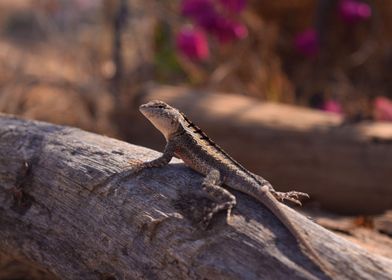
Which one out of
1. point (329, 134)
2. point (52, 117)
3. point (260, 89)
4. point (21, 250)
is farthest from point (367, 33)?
point (21, 250)

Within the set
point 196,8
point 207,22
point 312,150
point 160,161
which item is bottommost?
point 160,161

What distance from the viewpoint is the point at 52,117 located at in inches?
314

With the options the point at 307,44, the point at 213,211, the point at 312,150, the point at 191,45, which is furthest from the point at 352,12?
the point at 213,211

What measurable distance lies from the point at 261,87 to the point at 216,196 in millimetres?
5412

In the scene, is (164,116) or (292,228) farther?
(164,116)

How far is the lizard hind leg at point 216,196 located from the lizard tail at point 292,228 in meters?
0.16

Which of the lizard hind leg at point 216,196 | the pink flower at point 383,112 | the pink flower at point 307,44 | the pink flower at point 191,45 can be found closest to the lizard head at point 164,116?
the lizard hind leg at point 216,196

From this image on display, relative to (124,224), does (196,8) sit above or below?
above

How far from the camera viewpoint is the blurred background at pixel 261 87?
612 cm

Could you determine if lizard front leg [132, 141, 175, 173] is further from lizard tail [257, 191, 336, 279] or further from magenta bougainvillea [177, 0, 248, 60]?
magenta bougainvillea [177, 0, 248, 60]

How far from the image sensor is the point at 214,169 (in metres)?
3.49

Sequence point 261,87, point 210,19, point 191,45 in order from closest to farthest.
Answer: point 210,19
point 191,45
point 261,87

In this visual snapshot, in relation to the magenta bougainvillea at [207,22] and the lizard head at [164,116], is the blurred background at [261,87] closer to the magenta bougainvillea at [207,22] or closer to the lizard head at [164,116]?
the magenta bougainvillea at [207,22]

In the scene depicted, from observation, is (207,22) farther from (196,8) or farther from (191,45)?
(191,45)
